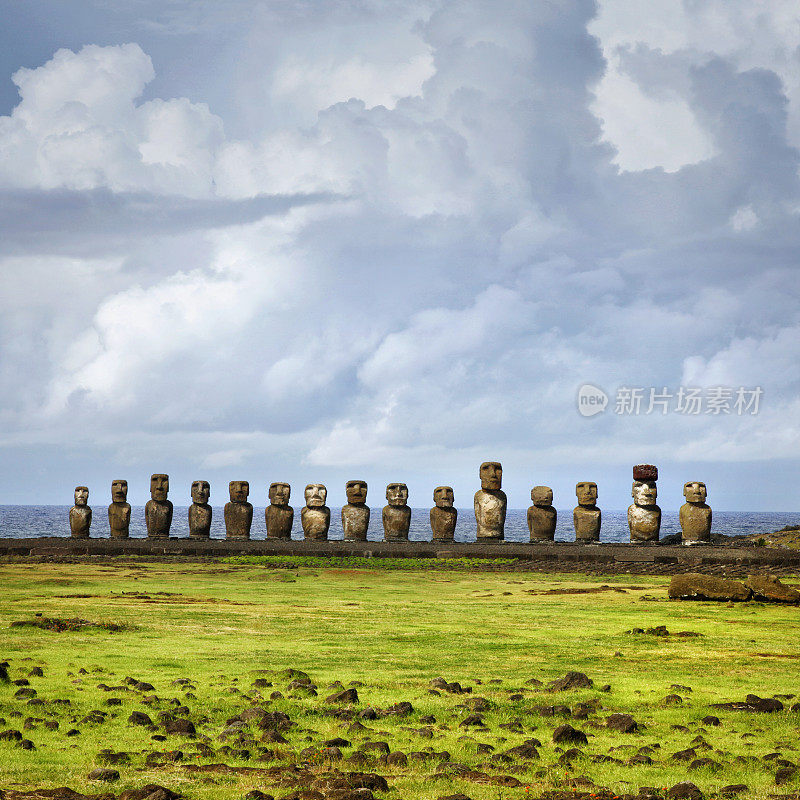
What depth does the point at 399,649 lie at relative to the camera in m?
9.73

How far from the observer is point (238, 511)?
28562 mm

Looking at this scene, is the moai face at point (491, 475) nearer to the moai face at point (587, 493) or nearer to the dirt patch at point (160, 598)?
the moai face at point (587, 493)

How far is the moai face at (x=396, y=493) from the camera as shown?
27.3 metres

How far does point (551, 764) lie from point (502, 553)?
64.4ft

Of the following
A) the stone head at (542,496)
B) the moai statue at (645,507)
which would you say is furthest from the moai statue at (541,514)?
the moai statue at (645,507)

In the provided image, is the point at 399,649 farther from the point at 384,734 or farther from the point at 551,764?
the point at 551,764

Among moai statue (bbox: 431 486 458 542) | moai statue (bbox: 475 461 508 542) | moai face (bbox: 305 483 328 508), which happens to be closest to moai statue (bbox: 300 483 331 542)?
moai face (bbox: 305 483 328 508)

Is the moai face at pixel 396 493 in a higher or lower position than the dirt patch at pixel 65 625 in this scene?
higher

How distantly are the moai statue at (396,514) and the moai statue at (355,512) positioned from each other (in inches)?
28.4

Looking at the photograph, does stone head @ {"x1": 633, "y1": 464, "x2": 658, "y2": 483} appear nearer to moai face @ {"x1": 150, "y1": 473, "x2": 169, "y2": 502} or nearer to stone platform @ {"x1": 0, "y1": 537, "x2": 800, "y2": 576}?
stone platform @ {"x1": 0, "y1": 537, "x2": 800, "y2": 576}

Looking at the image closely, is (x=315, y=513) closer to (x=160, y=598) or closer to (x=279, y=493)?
(x=279, y=493)

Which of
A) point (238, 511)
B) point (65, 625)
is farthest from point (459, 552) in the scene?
point (65, 625)

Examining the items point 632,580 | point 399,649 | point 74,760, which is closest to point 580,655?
point 399,649

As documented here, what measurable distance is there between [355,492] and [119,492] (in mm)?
7311
